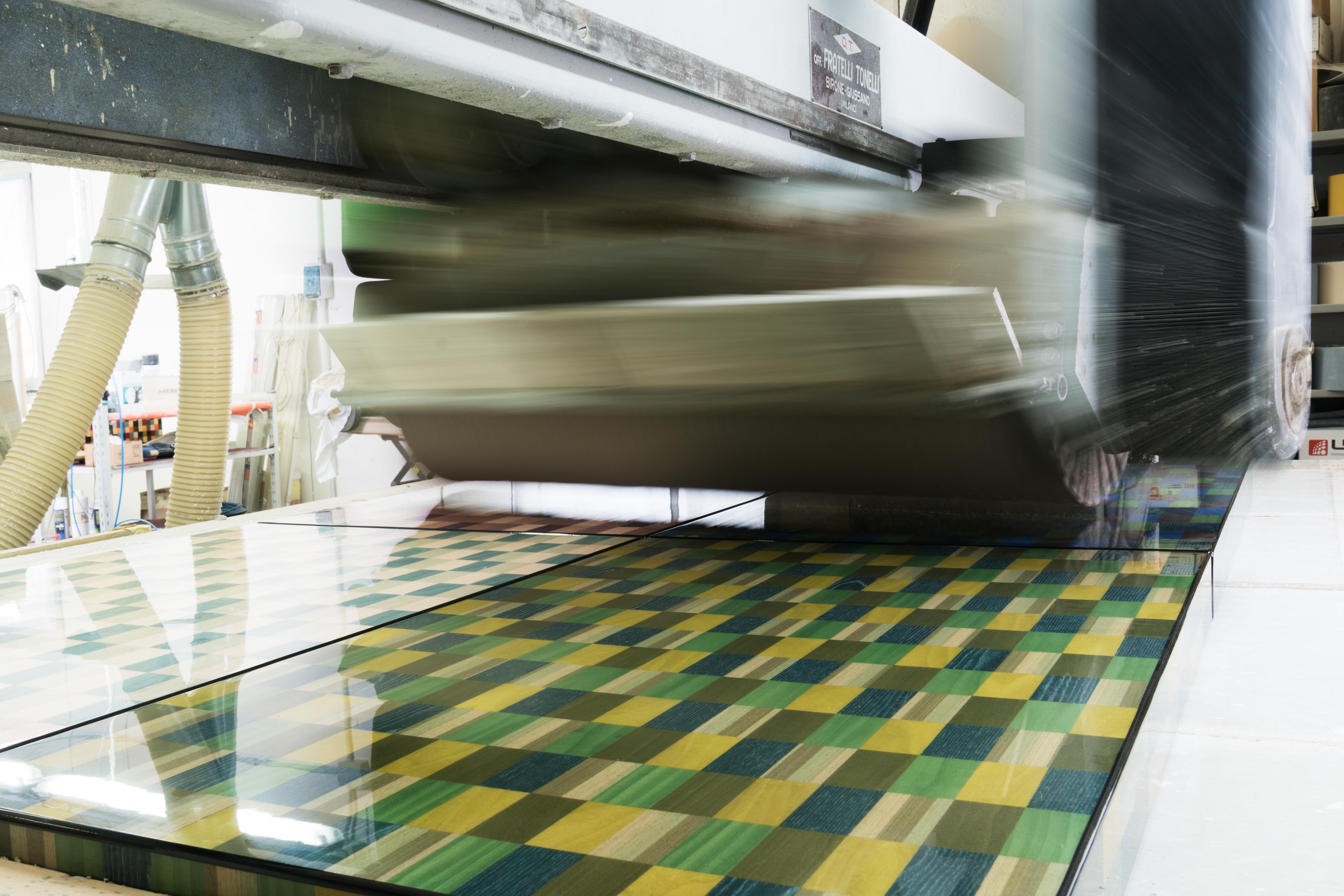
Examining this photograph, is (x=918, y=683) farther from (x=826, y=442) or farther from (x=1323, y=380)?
(x=1323, y=380)

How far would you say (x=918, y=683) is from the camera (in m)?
1.01

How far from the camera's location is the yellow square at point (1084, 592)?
1.29 m

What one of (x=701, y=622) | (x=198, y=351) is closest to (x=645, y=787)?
(x=701, y=622)

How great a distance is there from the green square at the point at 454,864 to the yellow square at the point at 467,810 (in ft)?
0.07

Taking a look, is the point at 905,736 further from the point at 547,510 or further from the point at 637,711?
the point at 547,510

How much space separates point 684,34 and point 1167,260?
3.66ft

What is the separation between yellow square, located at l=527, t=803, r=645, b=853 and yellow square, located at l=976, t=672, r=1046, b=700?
382mm

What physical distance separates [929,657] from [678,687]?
10.4 inches

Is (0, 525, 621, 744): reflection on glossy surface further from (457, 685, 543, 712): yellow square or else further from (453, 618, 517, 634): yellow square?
(457, 685, 543, 712): yellow square

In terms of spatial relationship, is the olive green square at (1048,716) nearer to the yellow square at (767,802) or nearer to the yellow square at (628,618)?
the yellow square at (767,802)

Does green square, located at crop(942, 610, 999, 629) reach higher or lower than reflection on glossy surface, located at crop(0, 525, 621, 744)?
higher

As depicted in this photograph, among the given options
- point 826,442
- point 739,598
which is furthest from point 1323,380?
point 739,598

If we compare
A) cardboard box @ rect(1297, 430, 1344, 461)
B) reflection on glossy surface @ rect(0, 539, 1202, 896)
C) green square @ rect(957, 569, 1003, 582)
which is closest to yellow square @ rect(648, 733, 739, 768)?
reflection on glossy surface @ rect(0, 539, 1202, 896)

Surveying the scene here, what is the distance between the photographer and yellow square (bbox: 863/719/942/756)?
0.84 metres
